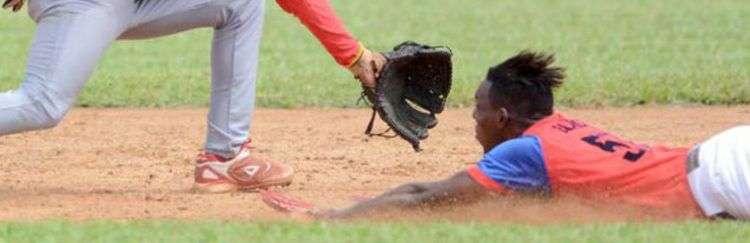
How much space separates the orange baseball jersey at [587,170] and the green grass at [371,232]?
261 mm

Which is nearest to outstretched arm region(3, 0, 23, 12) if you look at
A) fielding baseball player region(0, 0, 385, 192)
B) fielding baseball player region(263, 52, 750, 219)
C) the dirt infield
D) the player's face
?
fielding baseball player region(0, 0, 385, 192)

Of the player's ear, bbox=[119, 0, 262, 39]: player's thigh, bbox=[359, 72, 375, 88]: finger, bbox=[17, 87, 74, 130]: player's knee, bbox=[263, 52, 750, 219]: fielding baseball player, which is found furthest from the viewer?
bbox=[359, 72, 375, 88]: finger

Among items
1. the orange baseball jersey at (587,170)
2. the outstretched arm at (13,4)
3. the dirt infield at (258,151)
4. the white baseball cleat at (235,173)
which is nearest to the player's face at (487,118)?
the orange baseball jersey at (587,170)

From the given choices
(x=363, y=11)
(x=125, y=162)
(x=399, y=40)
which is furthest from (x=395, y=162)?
(x=363, y=11)

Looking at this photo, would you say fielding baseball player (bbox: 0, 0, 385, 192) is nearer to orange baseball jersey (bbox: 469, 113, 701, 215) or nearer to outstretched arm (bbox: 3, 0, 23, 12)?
outstretched arm (bbox: 3, 0, 23, 12)

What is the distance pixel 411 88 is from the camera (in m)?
8.45

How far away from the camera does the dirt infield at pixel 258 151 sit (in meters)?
7.55

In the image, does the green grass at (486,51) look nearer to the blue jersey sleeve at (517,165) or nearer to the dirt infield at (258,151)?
the dirt infield at (258,151)

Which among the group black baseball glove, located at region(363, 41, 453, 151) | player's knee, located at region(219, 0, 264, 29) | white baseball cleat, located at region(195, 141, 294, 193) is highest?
player's knee, located at region(219, 0, 264, 29)

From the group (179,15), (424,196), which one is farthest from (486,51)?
(424,196)

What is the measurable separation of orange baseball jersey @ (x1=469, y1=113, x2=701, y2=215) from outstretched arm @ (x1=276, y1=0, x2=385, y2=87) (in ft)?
4.22

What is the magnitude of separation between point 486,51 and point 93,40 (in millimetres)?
8145

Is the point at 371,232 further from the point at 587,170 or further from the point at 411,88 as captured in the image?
the point at 411,88

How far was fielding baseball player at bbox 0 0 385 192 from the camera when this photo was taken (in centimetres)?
734
